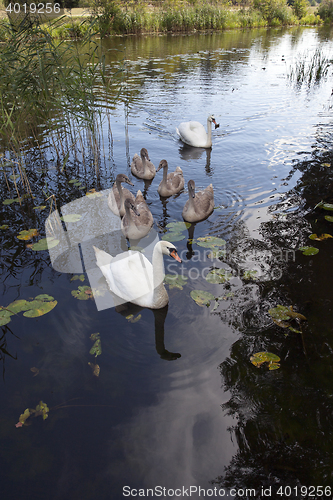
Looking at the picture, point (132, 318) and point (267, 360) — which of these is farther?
point (132, 318)

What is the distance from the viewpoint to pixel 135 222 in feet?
20.4

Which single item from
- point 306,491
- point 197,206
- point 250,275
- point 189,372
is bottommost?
point 306,491

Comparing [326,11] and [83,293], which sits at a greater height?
[326,11]

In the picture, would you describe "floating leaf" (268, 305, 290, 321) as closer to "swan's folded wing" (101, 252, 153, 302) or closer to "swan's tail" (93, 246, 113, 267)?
"swan's folded wing" (101, 252, 153, 302)

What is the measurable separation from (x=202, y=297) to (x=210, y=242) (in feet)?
5.11

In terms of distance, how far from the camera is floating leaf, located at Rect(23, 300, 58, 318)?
14.9ft

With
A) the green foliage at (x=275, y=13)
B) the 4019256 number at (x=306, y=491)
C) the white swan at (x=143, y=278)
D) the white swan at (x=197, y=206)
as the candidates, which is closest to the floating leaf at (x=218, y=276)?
the white swan at (x=143, y=278)


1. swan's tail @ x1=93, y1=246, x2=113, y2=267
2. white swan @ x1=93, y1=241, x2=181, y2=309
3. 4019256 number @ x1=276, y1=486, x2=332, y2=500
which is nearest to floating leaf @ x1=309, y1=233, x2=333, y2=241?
white swan @ x1=93, y1=241, x2=181, y2=309

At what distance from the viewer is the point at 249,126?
11.9 meters

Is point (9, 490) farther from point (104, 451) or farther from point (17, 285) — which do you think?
point (17, 285)

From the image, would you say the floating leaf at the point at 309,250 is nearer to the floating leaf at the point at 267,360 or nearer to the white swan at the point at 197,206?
the white swan at the point at 197,206

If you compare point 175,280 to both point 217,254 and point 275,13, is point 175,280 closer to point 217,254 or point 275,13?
point 217,254

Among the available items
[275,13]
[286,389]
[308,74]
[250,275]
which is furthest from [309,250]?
[275,13]

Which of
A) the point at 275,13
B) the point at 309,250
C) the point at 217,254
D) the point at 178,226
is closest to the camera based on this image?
the point at 309,250
